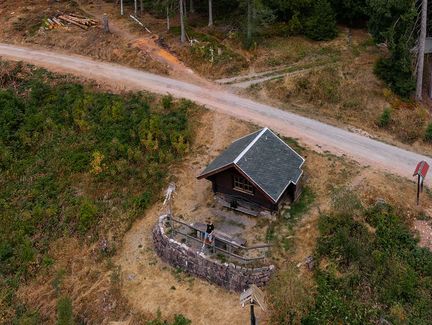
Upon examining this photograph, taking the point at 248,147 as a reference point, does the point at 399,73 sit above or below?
below

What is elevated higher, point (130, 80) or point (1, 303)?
point (130, 80)

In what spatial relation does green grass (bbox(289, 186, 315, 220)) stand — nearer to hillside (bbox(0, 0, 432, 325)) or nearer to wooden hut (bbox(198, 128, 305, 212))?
hillside (bbox(0, 0, 432, 325))

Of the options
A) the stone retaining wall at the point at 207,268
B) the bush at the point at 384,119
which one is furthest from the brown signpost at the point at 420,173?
the stone retaining wall at the point at 207,268

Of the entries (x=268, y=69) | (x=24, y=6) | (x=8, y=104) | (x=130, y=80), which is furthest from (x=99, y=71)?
(x=24, y=6)

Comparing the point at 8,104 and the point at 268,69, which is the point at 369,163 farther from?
the point at 8,104

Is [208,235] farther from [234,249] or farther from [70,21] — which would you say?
[70,21]

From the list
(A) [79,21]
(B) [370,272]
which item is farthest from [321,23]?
(B) [370,272]
